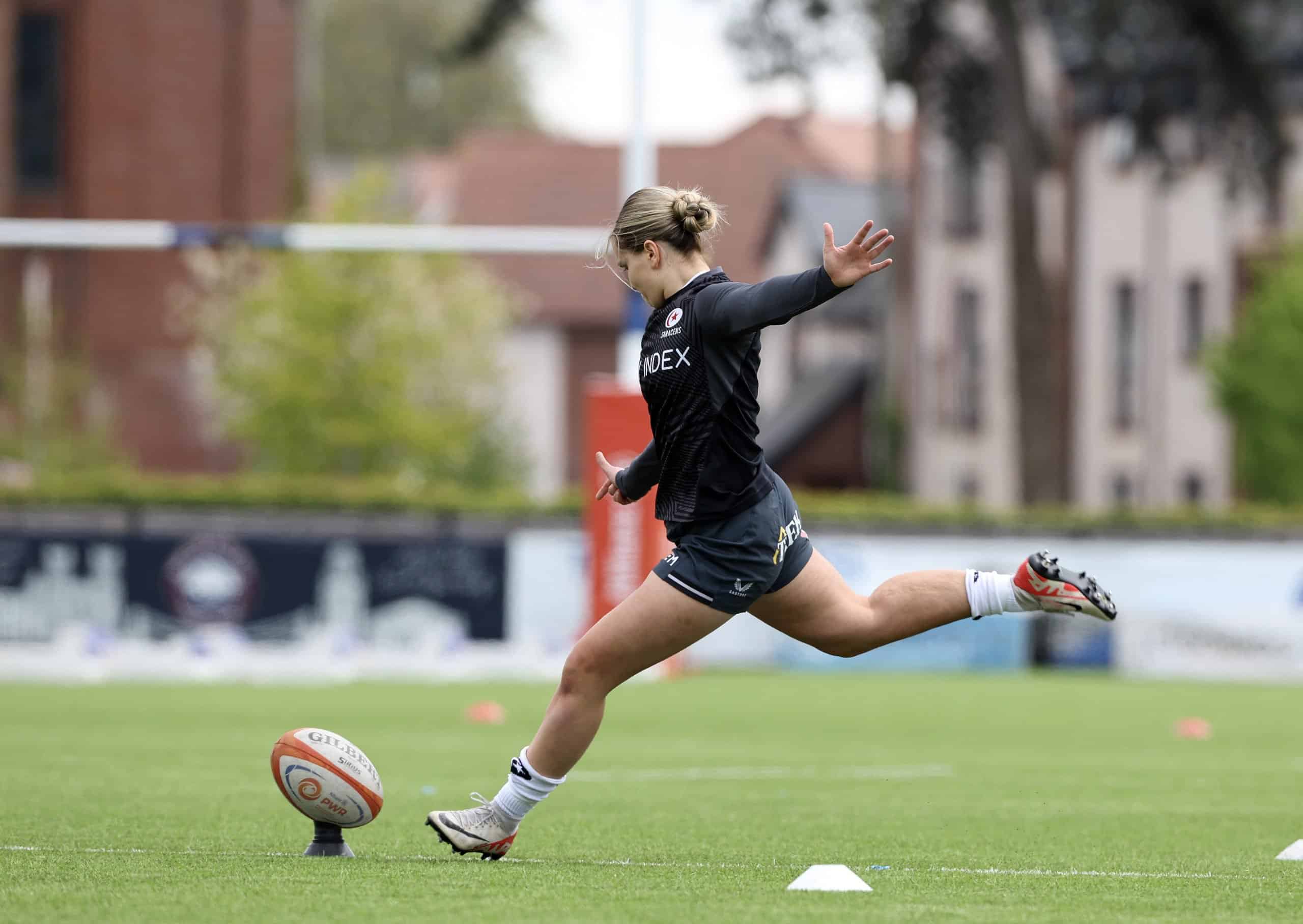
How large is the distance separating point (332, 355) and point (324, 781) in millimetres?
35863

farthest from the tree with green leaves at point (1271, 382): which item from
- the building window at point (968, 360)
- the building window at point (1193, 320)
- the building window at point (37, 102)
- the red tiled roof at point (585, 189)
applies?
the red tiled roof at point (585, 189)

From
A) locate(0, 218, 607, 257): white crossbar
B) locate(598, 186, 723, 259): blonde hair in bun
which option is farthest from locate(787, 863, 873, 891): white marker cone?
locate(0, 218, 607, 257): white crossbar

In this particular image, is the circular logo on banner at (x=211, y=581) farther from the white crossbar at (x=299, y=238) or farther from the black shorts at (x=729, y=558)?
the black shorts at (x=729, y=558)

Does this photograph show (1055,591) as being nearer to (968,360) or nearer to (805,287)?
(805,287)

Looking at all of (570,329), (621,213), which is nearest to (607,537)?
(621,213)

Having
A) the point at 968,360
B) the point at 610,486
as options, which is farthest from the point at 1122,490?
the point at 610,486

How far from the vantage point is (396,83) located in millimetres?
75562

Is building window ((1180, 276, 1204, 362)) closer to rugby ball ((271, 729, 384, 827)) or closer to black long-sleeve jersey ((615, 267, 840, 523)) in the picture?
black long-sleeve jersey ((615, 267, 840, 523))

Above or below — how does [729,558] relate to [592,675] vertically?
above

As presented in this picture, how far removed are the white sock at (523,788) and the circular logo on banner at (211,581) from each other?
17.7 metres

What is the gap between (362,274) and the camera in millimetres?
42781

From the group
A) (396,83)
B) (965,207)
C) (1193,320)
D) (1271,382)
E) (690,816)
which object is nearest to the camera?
(690,816)

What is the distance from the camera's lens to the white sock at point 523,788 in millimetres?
6523

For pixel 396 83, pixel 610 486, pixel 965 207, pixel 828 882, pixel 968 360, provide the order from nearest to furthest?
pixel 828 882 < pixel 610 486 < pixel 965 207 < pixel 968 360 < pixel 396 83
